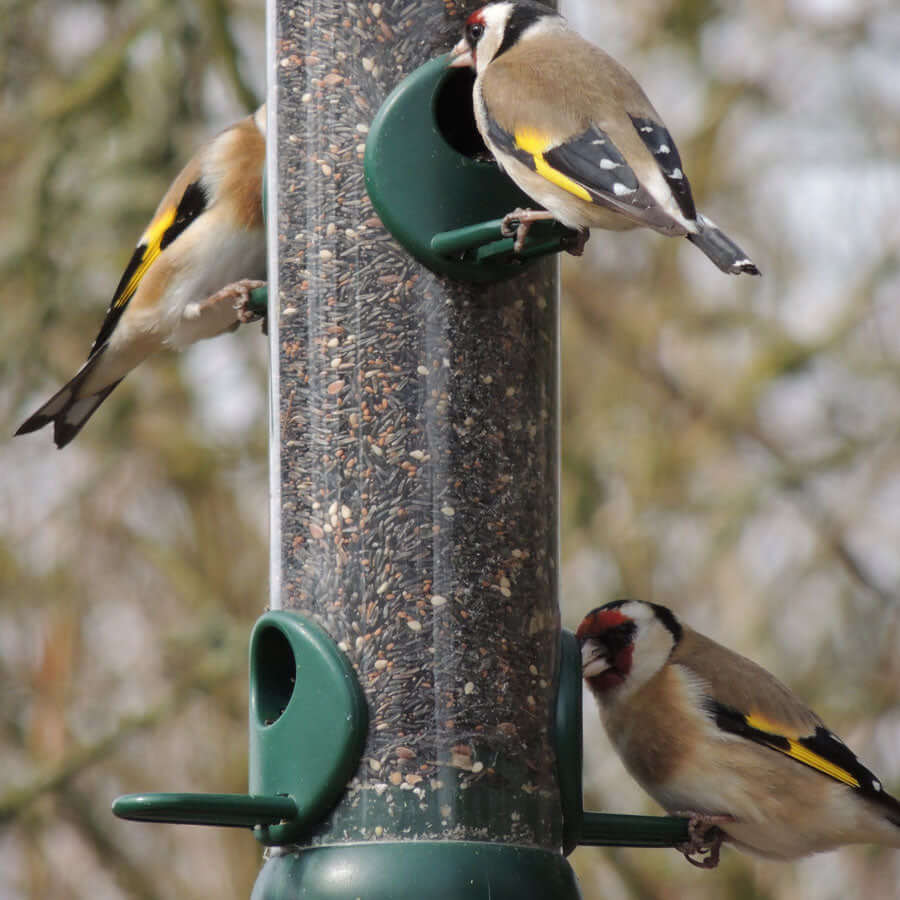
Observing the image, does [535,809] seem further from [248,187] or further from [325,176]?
[248,187]

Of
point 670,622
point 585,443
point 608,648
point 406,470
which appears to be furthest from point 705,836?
point 585,443

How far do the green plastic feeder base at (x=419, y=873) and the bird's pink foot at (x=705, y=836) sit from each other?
95cm

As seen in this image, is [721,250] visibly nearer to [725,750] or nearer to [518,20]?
[518,20]

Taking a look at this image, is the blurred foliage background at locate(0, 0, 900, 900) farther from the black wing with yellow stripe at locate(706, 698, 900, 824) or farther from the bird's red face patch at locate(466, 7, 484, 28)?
the bird's red face patch at locate(466, 7, 484, 28)

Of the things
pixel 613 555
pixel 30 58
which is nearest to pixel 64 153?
pixel 30 58

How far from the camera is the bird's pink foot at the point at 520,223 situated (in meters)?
4.60

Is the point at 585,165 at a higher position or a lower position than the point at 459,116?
lower

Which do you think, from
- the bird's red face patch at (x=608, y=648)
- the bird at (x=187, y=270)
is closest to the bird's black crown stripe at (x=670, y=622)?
the bird's red face patch at (x=608, y=648)

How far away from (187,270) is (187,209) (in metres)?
0.25

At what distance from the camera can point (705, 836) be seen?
5.66 meters

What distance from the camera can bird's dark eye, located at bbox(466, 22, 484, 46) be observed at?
→ 4.96m

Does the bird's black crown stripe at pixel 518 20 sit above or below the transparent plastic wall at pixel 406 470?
above

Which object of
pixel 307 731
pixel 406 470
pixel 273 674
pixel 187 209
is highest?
pixel 187 209

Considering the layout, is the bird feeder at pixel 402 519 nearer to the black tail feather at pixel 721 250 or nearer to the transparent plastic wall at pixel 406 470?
the transparent plastic wall at pixel 406 470
